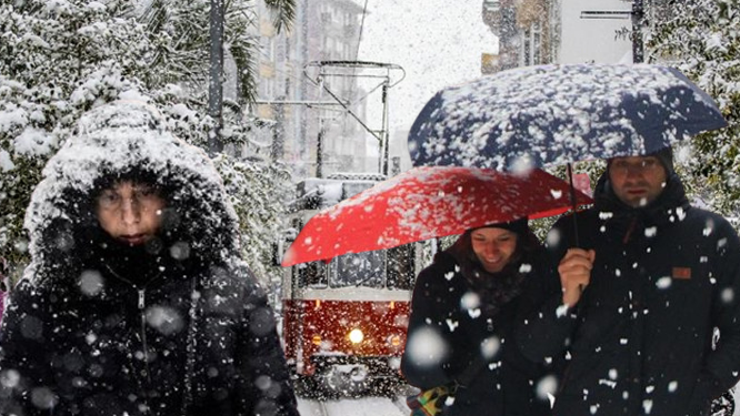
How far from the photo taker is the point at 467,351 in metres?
4.51

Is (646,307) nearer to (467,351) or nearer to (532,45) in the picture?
(467,351)

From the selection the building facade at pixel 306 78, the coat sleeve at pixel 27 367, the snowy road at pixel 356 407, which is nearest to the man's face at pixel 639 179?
the coat sleeve at pixel 27 367

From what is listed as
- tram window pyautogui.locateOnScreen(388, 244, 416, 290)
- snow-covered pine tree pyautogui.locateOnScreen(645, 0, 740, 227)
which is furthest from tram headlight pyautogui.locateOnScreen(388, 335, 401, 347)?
snow-covered pine tree pyautogui.locateOnScreen(645, 0, 740, 227)

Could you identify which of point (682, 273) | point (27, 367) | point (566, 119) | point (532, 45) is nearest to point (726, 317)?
point (682, 273)

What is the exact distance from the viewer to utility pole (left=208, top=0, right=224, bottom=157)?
13016 mm

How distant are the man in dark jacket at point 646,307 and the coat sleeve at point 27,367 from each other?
1.93m

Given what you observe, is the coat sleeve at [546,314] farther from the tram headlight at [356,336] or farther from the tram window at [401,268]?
the tram window at [401,268]

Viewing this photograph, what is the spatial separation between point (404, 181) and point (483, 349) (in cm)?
85

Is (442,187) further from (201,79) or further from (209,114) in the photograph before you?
(201,79)

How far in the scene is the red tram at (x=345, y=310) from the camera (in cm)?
1381

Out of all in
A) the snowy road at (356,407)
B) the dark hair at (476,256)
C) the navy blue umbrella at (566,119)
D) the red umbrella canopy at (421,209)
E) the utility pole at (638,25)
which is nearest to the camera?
the navy blue umbrella at (566,119)

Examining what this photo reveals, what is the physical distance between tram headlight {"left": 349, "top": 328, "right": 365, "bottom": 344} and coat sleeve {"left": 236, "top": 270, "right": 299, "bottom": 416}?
10.8 metres

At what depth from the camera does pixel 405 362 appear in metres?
4.48

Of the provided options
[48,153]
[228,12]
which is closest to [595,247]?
[48,153]
